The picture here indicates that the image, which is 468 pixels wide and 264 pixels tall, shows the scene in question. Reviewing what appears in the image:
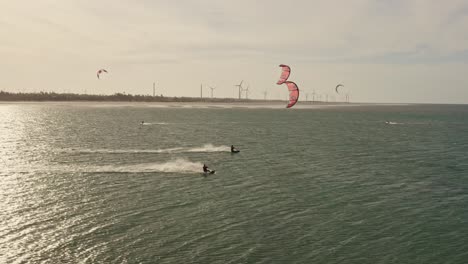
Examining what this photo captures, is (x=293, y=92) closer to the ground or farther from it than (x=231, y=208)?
farther from it

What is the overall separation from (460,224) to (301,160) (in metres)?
29.0

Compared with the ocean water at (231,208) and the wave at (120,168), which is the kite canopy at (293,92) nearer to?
the ocean water at (231,208)

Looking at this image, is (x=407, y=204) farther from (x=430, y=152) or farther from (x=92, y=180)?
(x=430, y=152)

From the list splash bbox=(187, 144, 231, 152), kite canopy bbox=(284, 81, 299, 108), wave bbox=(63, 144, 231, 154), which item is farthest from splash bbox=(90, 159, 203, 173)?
kite canopy bbox=(284, 81, 299, 108)

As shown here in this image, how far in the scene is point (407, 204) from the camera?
3541 cm

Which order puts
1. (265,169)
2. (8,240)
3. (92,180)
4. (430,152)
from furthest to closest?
1. (430,152)
2. (265,169)
3. (92,180)
4. (8,240)

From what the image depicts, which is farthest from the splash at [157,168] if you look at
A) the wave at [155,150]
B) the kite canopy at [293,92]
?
the kite canopy at [293,92]

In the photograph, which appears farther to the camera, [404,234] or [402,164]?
[402,164]

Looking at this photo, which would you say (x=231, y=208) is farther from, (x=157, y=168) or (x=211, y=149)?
(x=211, y=149)

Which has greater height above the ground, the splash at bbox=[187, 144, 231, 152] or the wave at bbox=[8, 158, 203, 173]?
the splash at bbox=[187, 144, 231, 152]

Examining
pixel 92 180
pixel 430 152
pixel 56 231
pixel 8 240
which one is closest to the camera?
pixel 8 240

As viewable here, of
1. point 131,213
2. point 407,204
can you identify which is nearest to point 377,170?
point 407,204

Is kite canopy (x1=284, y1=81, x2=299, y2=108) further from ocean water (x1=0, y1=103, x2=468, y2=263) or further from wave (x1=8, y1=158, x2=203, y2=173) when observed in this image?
wave (x1=8, y1=158, x2=203, y2=173)

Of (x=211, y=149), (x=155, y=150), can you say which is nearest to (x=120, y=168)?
(x=155, y=150)
